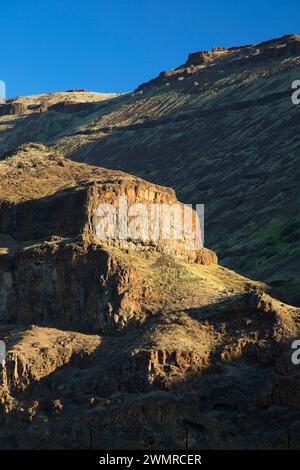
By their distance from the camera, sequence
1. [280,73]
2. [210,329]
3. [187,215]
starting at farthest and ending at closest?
[280,73], [187,215], [210,329]

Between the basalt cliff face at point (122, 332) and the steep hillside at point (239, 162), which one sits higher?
the steep hillside at point (239, 162)

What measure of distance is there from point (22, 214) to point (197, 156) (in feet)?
340

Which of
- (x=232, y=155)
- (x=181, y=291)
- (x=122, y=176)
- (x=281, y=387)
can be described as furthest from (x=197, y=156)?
(x=281, y=387)

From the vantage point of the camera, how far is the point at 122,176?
239 ft

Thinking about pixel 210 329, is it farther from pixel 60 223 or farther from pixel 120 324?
pixel 60 223

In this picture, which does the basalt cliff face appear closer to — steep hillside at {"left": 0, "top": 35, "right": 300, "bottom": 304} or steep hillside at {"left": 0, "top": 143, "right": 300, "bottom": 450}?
steep hillside at {"left": 0, "top": 143, "right": 300, "bottom": 450}
